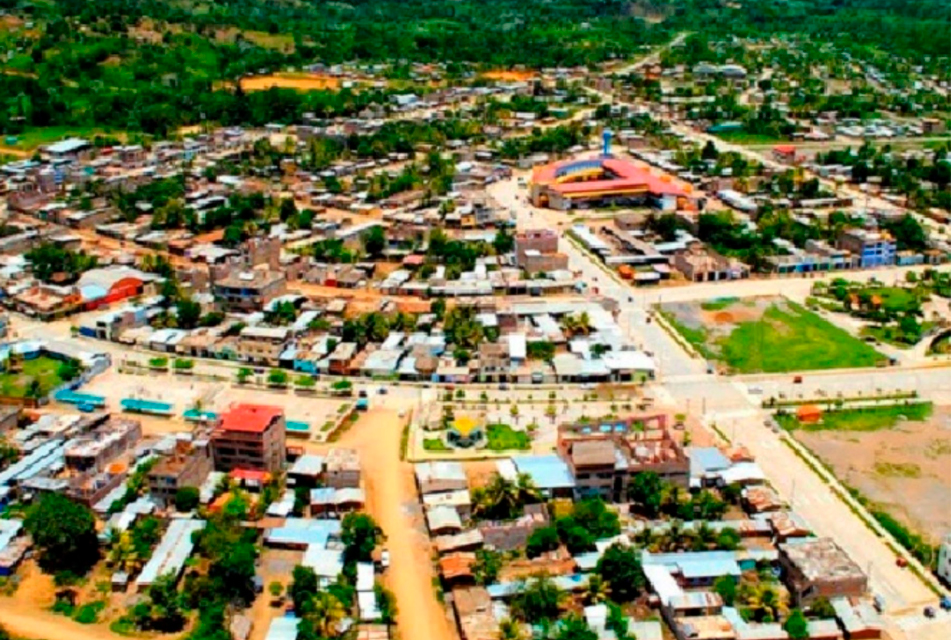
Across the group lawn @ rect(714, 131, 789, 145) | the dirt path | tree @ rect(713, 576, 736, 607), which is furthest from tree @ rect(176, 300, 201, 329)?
lawn @ rect(714, 131, 789, 145)

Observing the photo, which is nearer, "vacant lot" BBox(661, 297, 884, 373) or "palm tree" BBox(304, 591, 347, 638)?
"palm tree" BBox(304, 591, 347, 638)

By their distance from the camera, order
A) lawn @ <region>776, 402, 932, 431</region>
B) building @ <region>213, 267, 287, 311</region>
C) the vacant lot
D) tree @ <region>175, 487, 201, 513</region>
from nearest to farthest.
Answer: tree @ <region>175, 487, 201, 513</region>, lawn @ <region>776, 402, 932, 431</region>, the vacant lot, building @ <region>213, 267, 287, 311</region>

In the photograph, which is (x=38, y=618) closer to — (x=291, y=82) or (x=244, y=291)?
(x=244, y=291)

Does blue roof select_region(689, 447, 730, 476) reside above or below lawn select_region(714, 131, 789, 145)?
above

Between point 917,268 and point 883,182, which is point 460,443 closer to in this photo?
point 917,268

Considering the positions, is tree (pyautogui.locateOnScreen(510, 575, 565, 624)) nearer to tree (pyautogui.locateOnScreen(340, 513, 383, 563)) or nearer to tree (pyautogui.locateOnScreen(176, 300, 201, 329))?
tree (pyautogui.locateOnScreen(340, 513, 383, 563))

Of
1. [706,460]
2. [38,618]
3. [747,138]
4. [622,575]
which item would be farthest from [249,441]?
[747,138]

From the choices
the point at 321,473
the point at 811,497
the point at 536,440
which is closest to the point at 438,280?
the point at 536,440
